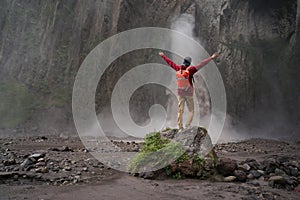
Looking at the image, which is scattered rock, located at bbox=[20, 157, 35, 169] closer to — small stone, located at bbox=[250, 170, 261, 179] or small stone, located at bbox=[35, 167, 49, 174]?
small stone, located at bbox=[35, 167, 49, 174]

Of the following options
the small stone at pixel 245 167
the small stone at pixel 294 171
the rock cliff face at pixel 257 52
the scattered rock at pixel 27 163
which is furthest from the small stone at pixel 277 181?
the rock cliff face at pixel 257 52

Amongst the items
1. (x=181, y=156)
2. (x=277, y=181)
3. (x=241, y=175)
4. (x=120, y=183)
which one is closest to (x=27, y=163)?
(x=120, y=183)

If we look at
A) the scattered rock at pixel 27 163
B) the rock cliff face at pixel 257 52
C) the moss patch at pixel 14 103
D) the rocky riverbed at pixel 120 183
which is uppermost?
the rock cliff face at pixel 257 52

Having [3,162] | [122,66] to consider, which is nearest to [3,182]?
[3,162]

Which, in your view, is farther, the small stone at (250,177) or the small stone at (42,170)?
the small stone at (250,177)

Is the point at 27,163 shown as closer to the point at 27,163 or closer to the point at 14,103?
the point at 27,163

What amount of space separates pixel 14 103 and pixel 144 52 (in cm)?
1029

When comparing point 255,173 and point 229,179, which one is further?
point 255,173

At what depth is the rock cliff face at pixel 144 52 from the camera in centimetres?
2183

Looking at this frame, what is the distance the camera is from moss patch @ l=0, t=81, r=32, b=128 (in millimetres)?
19953

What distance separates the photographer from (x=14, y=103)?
21.0m

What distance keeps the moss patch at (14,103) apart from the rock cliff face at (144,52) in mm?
466

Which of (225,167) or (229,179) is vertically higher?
(225,167)

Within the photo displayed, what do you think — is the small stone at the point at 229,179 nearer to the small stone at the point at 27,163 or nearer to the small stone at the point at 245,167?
the small stone at the point at 245,167
